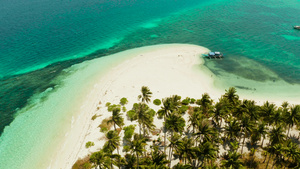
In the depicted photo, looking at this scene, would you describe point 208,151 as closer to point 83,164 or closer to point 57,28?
point 83,164

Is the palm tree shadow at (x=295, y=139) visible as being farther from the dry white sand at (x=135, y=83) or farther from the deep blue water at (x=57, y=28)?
the deep blue water at (x=57, y=28)

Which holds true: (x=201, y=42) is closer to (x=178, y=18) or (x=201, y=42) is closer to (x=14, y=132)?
(x=178, y=18)

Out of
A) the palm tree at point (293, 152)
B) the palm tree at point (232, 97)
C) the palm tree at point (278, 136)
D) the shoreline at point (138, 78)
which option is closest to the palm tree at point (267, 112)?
the palm tree at point (278, 136)

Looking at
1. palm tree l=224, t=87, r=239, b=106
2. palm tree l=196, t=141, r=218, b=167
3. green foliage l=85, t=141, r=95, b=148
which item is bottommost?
green foliage l=85, t=141, r=95, b=148

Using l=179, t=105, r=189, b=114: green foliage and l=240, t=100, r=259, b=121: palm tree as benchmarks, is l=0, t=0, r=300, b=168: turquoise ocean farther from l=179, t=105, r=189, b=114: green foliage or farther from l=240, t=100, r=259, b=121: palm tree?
l=240, t=100, r=259, b=121: palm tree

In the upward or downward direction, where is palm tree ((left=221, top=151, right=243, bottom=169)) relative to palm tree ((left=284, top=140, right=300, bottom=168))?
downward

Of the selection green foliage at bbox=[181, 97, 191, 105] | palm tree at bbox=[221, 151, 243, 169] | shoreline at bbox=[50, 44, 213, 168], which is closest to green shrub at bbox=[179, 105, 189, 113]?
green foliage at bbox=[181, 97, 191, 105]
